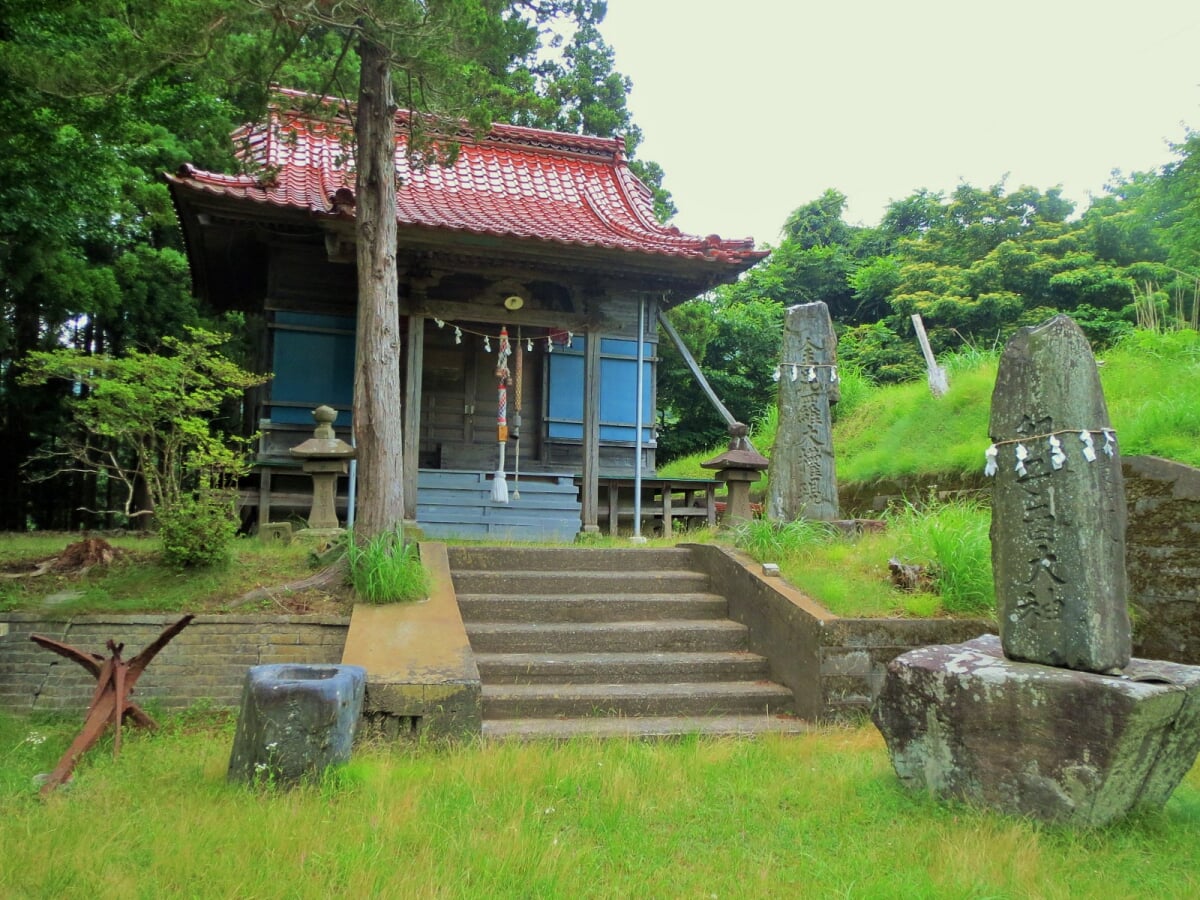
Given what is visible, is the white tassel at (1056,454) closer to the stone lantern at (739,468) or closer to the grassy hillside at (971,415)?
the grassy hillside at (971,415)

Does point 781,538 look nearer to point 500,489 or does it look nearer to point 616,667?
point 616,667

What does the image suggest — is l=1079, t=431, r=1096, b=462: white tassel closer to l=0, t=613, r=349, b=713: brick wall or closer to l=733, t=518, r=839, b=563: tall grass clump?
l=733, t=518, r=839, b=563: tall grass clump

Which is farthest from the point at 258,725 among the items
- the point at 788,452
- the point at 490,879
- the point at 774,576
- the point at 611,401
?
the point at 611,401

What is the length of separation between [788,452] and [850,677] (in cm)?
260

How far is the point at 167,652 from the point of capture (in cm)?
536

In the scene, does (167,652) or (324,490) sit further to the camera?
(324,490)

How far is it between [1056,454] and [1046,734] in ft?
4.08

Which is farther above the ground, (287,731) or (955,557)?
(955,557)

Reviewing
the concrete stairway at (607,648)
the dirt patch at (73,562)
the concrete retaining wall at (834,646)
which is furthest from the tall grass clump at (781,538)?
the dirt patch at (73,562)

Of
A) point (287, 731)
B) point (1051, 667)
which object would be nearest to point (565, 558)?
point (287, 731)

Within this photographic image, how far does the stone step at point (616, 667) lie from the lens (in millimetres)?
5551

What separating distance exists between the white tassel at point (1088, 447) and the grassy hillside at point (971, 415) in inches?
153

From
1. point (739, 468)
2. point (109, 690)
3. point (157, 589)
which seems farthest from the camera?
point (739, 468)

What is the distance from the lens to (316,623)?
5605 millimetres
